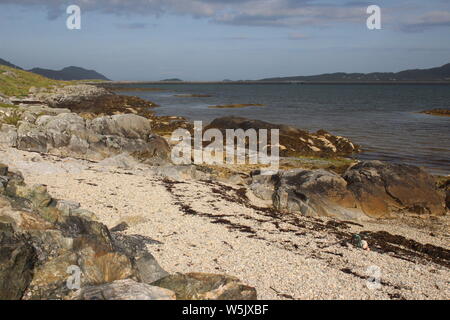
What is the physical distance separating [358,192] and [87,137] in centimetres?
1808

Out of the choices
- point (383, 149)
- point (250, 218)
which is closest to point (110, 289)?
point (250, 218)

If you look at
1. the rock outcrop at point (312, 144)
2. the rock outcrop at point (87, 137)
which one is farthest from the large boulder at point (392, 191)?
the rock outcrop at point (87, 137)

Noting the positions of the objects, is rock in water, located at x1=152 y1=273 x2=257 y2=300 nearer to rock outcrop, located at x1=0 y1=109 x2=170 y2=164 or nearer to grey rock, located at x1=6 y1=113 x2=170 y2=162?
grey rock, located at x1=6 y1=113 x2=170 y2=162

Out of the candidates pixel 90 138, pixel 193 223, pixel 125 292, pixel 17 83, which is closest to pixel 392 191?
pixel 193 223

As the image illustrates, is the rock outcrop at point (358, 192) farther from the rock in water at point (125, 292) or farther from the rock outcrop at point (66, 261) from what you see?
the rock in water at point (125, 292)

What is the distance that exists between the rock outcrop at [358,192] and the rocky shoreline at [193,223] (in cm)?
7

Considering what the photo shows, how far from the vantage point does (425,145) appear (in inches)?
1427

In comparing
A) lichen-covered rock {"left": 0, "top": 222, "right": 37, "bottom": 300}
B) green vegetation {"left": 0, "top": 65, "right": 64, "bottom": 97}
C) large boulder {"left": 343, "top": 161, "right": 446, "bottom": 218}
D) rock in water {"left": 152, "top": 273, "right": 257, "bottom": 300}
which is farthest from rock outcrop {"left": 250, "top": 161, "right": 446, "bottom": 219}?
green vegetation {"left": 0, "top": 65, "right": 64, "bottom": 97}

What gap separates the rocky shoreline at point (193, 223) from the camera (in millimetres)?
8219

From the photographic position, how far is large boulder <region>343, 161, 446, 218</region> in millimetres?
19359

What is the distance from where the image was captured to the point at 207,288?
831 cm

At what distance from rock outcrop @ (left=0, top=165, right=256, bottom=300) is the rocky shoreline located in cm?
3
